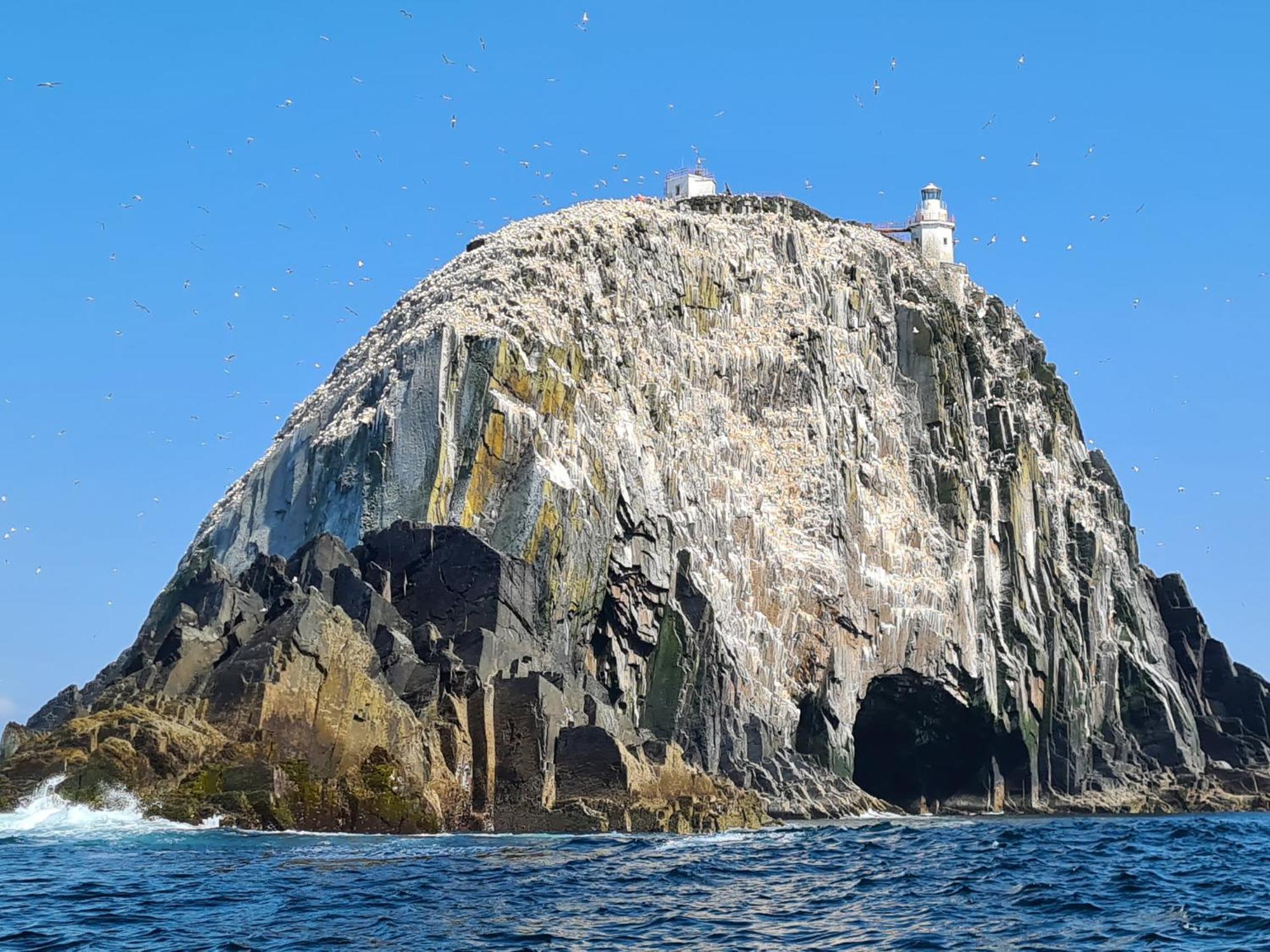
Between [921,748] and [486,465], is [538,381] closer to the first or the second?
[486,465]

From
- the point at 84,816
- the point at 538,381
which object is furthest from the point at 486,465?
the point at 84,816

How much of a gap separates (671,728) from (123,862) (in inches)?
1659

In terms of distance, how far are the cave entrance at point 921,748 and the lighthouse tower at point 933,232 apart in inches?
1536

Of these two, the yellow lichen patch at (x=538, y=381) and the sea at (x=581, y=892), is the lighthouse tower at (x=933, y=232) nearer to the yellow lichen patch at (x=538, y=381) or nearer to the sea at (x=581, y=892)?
the yellow lichen patch at (x=538, y=381)

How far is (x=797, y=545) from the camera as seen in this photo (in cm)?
9662

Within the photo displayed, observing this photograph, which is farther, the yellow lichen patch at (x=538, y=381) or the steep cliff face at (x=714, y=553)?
the yellow lichen patch at (x=538, y=381)

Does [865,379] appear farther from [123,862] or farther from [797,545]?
[123,862]

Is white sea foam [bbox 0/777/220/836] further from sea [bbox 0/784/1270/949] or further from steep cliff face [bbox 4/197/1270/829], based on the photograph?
steep cliff face [bbox 4/197/1270/829]

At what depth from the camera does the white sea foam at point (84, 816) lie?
47094mm

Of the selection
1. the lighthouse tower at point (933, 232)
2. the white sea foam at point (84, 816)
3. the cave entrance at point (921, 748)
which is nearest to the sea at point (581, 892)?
the white sea foam at point (84, 816)

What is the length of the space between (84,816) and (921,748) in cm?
6473

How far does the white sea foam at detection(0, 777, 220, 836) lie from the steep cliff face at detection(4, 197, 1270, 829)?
1.96 metres

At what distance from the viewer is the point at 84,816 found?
160ft

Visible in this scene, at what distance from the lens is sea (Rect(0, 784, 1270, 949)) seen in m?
30.0
